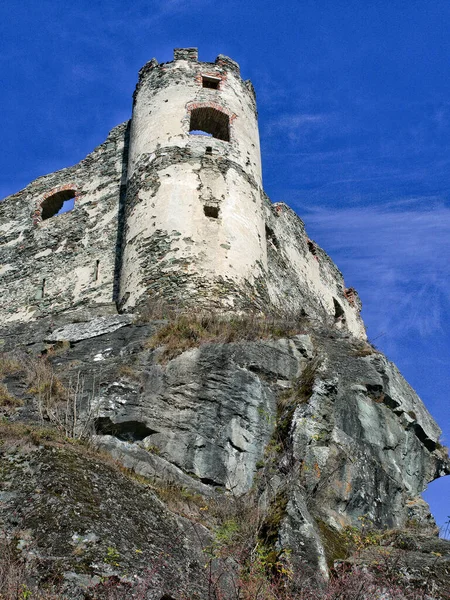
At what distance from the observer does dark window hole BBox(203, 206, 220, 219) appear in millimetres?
13258

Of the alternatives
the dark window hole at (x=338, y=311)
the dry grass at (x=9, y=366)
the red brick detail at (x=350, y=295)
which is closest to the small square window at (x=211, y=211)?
the dry grass at (x=9, y=366)

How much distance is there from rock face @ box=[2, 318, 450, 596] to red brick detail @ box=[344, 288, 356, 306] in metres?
11.1

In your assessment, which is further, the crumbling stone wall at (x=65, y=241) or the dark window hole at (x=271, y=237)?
the dark window hole at (x=271, y=237)

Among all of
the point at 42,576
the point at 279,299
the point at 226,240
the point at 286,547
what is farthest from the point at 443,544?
the point at 279,299

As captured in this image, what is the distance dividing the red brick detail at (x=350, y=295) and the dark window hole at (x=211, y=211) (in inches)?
359

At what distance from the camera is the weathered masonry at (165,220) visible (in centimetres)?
1251

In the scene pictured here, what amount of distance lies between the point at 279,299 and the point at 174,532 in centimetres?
896

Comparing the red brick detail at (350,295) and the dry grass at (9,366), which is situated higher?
the red brick detail at (350,295)

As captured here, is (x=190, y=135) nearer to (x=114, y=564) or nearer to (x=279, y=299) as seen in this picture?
(x=279, y=299)

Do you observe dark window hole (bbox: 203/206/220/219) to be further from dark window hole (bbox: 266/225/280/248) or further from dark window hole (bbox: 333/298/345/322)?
dark window hole (bbox: 333/298/345/322)

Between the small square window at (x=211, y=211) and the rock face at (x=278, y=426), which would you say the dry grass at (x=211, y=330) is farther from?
the small square window at (x=211, y=211)

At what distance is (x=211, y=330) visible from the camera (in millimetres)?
10156

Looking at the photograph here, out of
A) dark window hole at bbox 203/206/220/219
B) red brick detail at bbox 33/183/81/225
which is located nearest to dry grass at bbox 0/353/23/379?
dark window hole at bbox 203/206/220/219

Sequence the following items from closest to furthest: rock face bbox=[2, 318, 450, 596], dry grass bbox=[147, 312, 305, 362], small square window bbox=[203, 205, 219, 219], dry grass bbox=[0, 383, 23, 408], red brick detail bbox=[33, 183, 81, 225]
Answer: rock face bbox=[2, 318, 450, 596] → dry grass bbox=[0, 383, 23, 408] → dry grass bbox=[147, 312, 305, 362] → small square window bbox=[203, 205, 219, 219] → red brick detail bbox=[33, 183, 81, 225]
